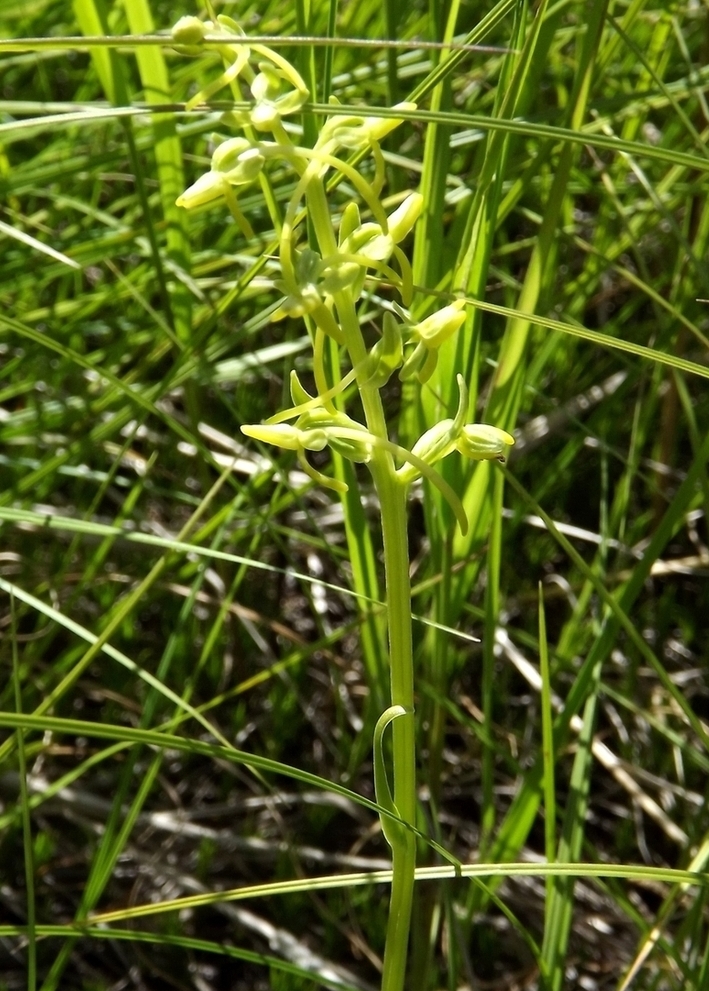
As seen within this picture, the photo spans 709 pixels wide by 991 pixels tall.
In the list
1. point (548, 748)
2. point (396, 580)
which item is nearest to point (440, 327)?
point (396, 580)

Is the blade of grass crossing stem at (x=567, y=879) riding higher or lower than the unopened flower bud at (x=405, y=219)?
lower

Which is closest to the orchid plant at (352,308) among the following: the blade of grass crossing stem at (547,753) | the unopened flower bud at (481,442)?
the unopened flower bud at (481,442)

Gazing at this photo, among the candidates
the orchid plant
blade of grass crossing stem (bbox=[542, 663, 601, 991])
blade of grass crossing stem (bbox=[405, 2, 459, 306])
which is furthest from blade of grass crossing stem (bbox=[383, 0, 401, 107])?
blade of grass crossing stem (bbox=[542, 663, 601, 991])

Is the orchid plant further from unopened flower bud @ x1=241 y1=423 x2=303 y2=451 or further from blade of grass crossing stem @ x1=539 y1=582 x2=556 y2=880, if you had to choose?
blade of grass crossing stem @ x1=539 y1=582 x2=556 y2=880

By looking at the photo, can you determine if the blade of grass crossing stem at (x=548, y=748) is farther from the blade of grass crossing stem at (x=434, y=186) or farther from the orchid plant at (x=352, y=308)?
the blade of grass crossing stem at (x=434, y=186)

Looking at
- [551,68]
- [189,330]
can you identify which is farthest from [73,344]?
[551,68]

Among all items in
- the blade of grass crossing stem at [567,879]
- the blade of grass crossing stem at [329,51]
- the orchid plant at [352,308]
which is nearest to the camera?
the orchid plant at [352,308]

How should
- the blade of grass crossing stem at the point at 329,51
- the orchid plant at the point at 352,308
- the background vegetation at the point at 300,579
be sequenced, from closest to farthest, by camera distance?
A: the orchid plant at the point at 352,308 → the blade of grass crossing stem at the point at 329,51 → the background vegetation at the point at 300,579

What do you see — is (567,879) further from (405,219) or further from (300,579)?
(405,219)
